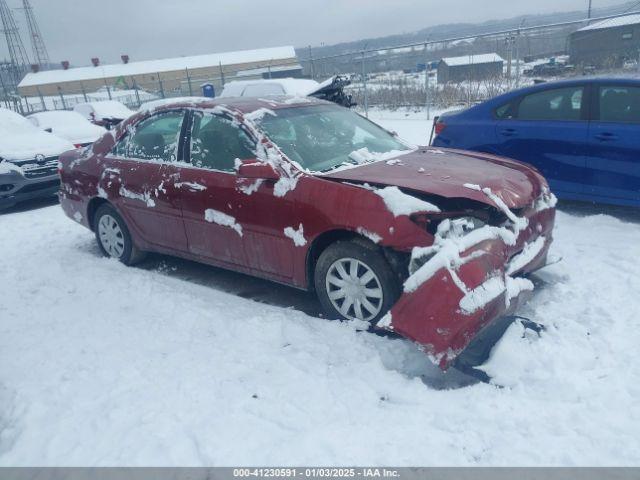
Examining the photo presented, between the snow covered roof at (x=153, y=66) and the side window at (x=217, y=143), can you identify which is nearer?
the side window at (x=217, y=143)

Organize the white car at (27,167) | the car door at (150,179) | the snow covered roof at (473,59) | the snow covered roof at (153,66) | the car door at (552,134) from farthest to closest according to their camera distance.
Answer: the snow covered roof at (153,66), the snow covered roof at (473,59), the white car at (27,167), the car door at (552,134), the car door at (150,179)

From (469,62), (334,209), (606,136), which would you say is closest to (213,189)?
(334,209)

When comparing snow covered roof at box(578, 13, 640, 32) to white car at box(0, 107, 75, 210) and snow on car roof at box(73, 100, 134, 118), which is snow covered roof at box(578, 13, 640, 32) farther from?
snow on car roof at box(73, 100, 134, 118)

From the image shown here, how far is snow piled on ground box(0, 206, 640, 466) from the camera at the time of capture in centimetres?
252

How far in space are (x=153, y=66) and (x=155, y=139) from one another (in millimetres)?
62131

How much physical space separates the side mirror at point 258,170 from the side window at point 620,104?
376 cm

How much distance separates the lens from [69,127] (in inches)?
452

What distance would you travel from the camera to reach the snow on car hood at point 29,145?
821cm

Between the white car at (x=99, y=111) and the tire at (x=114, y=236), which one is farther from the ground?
the white car at (x=99, y=111)

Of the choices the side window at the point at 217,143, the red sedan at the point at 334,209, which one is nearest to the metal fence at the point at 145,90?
the red sedan at the point at 334,209

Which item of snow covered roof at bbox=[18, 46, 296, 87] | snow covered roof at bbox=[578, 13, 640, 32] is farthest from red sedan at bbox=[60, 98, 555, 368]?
snow covered roof at bbox=[18, 46, 296, 87]

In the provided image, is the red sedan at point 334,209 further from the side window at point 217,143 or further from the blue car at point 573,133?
the blue car at point 573,133

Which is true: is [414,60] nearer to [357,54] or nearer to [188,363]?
[357,54]

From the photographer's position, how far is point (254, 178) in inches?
153
